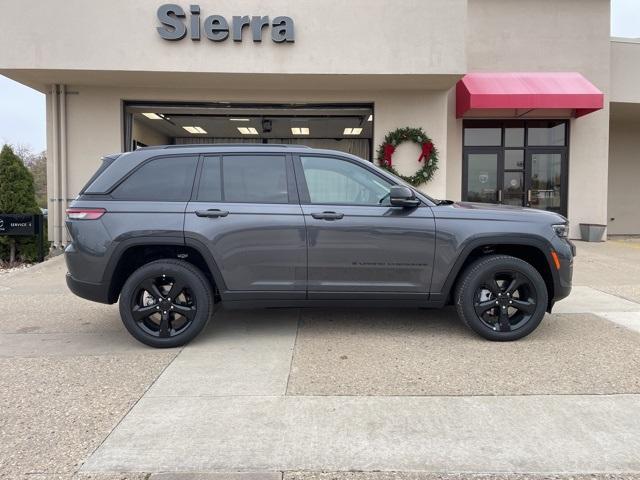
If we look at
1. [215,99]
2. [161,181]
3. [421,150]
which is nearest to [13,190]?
[215,99]

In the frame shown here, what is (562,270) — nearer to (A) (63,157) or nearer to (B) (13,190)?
(B) (13,190)

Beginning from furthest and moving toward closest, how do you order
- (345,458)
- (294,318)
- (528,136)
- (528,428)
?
(528,136), (294,318), (528,428), (345,458)

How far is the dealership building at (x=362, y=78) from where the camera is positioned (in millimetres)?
10352

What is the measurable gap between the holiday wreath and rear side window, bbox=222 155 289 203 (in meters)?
7.41

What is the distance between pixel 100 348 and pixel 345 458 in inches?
117

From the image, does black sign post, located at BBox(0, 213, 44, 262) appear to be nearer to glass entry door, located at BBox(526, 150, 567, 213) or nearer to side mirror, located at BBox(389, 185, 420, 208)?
side mirror, located at BBox(389, 185, 420, 208)

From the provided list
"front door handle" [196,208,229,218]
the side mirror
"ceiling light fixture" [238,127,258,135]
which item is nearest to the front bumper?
the side mirror

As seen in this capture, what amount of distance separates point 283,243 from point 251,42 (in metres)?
7.31

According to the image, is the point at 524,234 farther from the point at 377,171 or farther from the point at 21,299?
the point at 21,299

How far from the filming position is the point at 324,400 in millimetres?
3521

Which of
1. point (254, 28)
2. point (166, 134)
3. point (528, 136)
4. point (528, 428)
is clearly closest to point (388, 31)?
point (254, 28)

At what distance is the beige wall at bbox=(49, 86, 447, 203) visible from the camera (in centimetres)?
1184

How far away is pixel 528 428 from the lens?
312 centimetres

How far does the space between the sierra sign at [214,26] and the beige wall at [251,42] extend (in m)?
0.13
